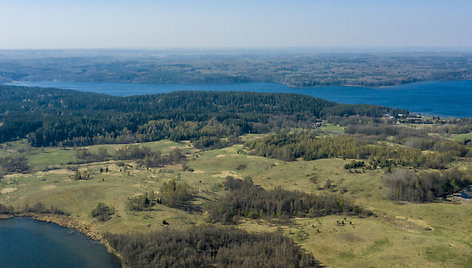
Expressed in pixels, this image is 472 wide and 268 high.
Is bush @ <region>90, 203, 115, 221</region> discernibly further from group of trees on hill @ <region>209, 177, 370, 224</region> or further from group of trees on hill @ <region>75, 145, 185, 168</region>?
group of trees on hill @ <region>75, 145, 185, 168</region>

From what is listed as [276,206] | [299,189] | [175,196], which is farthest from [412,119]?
[175,196]

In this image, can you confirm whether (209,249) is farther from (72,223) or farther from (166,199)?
(72,223)

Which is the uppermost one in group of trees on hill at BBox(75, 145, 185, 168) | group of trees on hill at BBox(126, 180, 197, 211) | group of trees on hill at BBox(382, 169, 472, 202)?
group of trees on hill at BBox(382, 169, 472, 202)

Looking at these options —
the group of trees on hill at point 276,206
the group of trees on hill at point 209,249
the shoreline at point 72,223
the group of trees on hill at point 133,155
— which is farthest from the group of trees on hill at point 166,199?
the group of trees on hill at point 133,155

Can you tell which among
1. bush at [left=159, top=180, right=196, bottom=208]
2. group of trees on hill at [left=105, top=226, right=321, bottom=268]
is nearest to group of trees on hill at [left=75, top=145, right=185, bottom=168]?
bush at [left=159, top=180, right=196, bottom=208]

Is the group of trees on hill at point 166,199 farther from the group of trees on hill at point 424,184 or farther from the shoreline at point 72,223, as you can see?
the group of trees on hill at point 424,184

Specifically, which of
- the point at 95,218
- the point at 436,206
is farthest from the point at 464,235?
the point at 95,218
